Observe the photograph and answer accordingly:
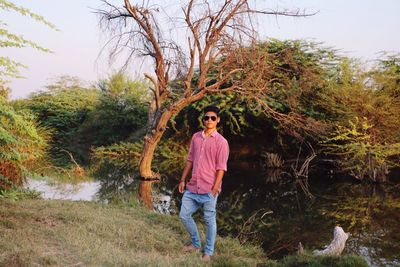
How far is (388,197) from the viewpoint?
43.5 feet

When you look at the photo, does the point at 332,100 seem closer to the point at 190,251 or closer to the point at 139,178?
the point at 139,178

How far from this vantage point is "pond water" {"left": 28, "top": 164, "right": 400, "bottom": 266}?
26.9 ft

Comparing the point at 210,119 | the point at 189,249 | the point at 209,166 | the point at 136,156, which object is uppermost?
the point at 210,119

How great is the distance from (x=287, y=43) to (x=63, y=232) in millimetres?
16101

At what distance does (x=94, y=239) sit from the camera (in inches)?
238

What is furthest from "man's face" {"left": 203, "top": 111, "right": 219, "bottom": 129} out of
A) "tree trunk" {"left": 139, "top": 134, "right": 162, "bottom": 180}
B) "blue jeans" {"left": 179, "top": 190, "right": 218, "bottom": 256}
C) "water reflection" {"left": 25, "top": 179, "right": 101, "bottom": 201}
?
"tree trunk" {"left": 139, "top": 134, "right": 162, "bottom": 180}

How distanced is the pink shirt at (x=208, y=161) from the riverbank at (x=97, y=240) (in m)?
0.88

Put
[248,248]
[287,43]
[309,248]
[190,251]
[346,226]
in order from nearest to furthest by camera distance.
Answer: [190,251], [248,248], [309,248], [346,226], [287,43]

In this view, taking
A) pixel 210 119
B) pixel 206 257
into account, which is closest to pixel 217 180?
pixel 210 119

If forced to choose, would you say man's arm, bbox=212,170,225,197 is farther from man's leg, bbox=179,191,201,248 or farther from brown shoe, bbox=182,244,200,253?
brown shoe, bbox=182,244,200,253

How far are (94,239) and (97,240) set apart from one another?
0.45 feet

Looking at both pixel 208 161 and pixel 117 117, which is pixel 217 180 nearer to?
pixel 208 161

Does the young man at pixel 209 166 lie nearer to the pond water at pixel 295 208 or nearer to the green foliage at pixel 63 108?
the pond water at pixel 295 208

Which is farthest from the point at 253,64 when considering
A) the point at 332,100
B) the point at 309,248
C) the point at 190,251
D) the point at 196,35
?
the point at 190,251
